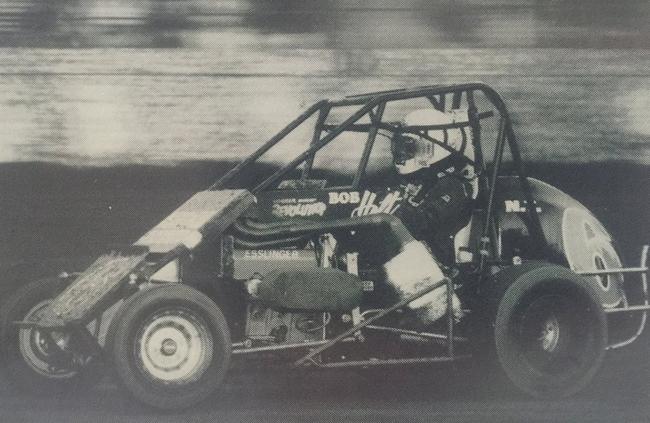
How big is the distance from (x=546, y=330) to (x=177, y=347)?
177cm

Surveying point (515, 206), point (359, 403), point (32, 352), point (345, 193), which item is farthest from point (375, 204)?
point (32, 352)

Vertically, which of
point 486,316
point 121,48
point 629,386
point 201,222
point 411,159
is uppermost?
point 121,48

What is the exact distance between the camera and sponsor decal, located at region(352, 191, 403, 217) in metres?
4.67

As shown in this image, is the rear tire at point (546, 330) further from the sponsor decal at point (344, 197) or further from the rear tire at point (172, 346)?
the rear tire at point (172, 346)

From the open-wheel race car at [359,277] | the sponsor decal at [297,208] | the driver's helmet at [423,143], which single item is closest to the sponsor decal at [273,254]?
the open-wheel race car at [359,277]

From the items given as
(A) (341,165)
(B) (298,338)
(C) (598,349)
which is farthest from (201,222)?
(C) (598,349)

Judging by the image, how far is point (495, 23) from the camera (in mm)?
5219

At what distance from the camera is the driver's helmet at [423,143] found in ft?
16.0

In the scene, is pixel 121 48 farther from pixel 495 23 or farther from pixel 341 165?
pixel 495 23

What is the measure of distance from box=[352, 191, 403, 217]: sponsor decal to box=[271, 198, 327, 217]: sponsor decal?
0.17 metres

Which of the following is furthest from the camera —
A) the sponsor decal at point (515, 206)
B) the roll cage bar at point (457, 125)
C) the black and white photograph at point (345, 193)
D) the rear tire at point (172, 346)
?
the sponsor decal at point (515, 206)

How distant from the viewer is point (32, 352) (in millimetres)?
4918

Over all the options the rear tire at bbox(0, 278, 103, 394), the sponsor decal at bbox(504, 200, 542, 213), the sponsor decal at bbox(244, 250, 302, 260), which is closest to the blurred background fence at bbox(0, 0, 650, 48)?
the sponsor decal at bbox(504, 200, 542, 213)

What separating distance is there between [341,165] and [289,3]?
887 millimetres
